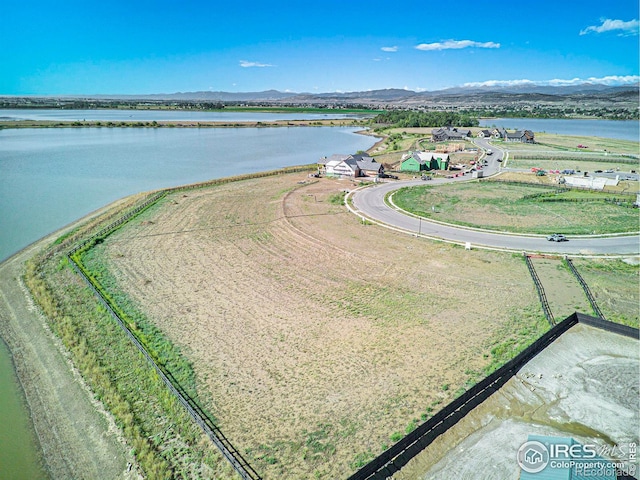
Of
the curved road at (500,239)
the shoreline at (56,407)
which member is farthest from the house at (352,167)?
the shoreline at (56,407)

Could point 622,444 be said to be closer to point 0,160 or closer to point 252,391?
point 252,391

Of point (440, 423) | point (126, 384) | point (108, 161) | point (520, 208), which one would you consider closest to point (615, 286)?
point (440, 423)

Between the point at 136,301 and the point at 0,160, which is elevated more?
the point at 0,160

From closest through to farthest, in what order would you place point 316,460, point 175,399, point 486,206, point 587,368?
point 316,460 < point 175,399 < point 587,368 < point 486,206

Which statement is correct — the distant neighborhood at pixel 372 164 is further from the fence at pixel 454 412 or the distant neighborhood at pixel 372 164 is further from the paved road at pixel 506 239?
the fence at pixel 454 412

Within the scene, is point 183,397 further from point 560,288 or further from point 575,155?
point 575,155

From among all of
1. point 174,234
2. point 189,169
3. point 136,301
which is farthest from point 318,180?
point 136,301

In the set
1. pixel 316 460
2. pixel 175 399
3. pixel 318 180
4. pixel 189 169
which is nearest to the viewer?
pixel 316 460
